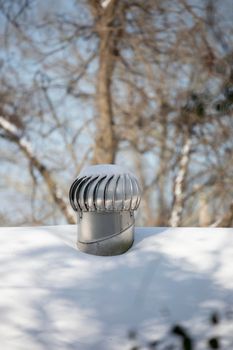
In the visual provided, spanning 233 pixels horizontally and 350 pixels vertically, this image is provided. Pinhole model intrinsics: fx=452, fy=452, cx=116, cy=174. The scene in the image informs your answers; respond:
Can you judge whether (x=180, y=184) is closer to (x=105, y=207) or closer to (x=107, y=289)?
(x=105, y=207)

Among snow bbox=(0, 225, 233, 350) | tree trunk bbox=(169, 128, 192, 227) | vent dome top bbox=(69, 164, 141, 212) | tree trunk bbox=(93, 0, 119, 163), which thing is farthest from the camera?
tree trunk bbox=(169, 128, 192, 227)

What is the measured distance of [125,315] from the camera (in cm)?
129

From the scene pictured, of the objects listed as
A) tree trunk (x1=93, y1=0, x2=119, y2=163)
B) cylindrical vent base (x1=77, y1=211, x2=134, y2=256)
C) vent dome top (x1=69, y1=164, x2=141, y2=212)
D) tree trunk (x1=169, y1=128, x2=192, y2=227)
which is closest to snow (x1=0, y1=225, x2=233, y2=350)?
cylindrical vent base (x1=77, y1=211, x2=134, y2=256)

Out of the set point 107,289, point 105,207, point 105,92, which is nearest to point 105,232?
point 105,207

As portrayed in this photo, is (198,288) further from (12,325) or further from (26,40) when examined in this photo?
A: (26,40)

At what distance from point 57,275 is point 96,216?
241 millimetres

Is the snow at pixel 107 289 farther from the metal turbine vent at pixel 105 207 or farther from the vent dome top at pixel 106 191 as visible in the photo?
the vent dome top at pixel 106 191

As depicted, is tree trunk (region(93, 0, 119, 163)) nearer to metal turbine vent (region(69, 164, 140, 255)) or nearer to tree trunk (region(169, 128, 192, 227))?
tree trunk (region(169, 128, 192, 227))

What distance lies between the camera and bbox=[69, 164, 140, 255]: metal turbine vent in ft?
5.01

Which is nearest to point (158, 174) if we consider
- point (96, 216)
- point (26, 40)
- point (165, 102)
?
point (165, 102)

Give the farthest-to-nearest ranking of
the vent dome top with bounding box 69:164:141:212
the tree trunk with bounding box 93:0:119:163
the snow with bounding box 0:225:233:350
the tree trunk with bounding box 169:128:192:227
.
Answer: the tree trunk with bounding box 169:128:192:227 → the tree trunk with bounding box 93:0:119:163 → the vent dome top with bounding box 69:164:141:212 → the snow with bounding box 0:225:233:350

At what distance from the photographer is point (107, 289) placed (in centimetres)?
139

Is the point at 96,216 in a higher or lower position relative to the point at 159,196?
higher

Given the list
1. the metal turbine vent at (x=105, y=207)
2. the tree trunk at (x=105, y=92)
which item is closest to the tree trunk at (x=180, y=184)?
the tree trunk at (x=105, y=92)
